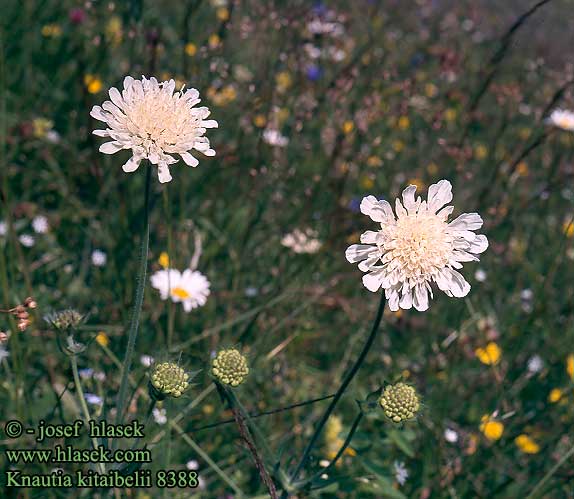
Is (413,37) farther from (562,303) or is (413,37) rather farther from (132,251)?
(132,251)

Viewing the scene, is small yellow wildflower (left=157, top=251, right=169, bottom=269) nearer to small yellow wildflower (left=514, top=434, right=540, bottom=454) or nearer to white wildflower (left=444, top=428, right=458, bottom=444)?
white wildflower (left=444, top=428, right=458, bottom=444)

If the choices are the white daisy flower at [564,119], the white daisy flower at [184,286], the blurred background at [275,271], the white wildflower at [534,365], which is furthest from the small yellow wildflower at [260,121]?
the white daisy flower at [564,119]

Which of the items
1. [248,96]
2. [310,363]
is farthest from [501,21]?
[310,363]

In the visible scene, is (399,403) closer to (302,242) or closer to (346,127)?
(302,242)

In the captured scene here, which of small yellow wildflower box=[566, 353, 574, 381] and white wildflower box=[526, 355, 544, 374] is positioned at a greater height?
white wildflower box=[526, 355, 544, 374]

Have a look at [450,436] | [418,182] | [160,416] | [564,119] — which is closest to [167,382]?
[160,416]

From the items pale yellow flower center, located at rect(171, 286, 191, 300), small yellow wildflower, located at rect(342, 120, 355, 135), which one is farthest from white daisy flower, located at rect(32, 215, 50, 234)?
small yellow wildflower, located at rect(342, 120, 355, 135)
